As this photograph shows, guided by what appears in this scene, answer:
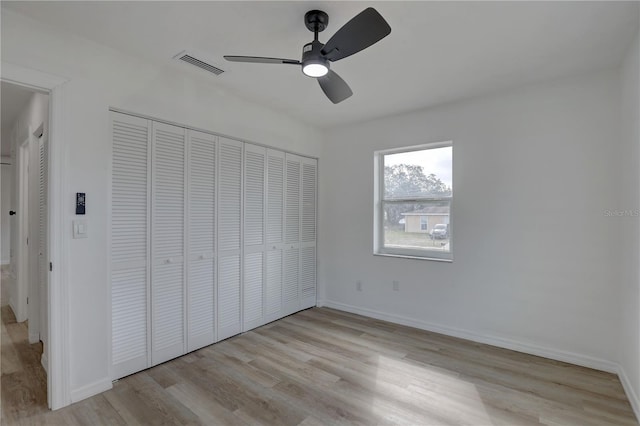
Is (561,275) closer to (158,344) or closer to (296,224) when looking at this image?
(296,224)

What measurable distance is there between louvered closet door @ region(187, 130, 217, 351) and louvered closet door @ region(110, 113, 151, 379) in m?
0.39

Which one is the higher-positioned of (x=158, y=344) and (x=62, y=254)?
(x=62, y=254)

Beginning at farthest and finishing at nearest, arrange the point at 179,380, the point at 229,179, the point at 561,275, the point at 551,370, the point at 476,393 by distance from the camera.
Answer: the point at 229,179 < the point at 561,275 < the point at 551,370 < the point at 179,380 < the point at 476,393

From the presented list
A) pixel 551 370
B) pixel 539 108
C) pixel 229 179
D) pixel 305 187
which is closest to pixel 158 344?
pixel 229 179

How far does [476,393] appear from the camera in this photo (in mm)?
2271

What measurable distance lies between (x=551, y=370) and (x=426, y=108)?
276 centimetres

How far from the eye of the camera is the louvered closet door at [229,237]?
3.18 m

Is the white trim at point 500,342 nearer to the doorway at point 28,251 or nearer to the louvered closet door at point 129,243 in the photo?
the louvered closet door at point 129,243

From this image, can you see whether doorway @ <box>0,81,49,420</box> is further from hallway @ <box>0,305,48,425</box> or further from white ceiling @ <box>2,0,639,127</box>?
white ceiling @ <box>2,0,639,127</box>

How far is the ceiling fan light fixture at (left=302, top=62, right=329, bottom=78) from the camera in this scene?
1.87 meters

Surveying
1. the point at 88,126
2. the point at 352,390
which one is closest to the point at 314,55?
the point at 88,126

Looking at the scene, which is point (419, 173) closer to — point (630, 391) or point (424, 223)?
point (424, 223)

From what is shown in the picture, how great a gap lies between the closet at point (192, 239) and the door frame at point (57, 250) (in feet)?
1.04

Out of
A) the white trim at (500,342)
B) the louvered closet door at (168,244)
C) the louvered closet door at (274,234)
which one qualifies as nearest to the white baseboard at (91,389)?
the louvered closet door at (168,244)
